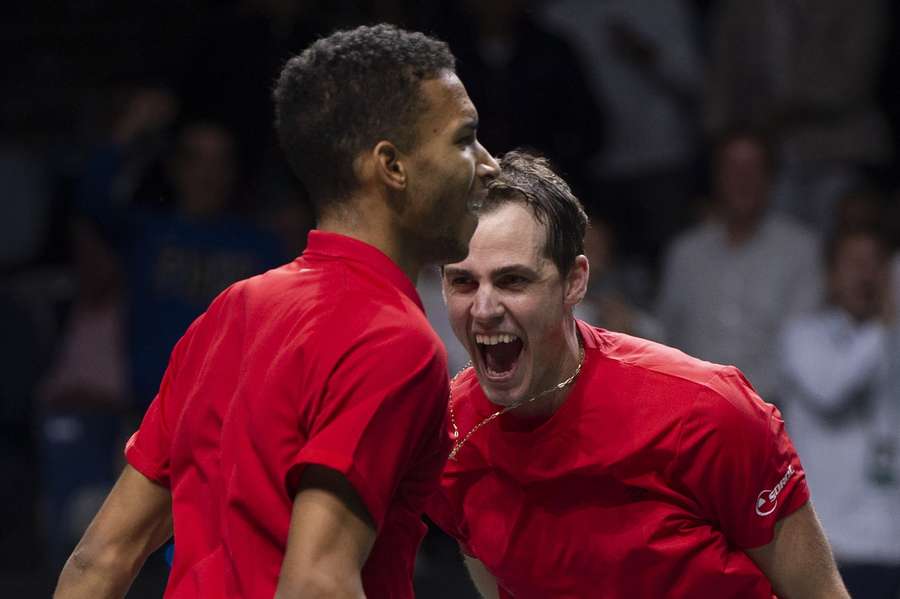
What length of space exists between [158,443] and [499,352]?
2.63ft

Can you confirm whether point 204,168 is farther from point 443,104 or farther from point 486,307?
point 443,104

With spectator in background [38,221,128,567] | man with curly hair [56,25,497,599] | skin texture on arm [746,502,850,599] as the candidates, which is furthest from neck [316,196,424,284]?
spectator in background [38,221,128,567]

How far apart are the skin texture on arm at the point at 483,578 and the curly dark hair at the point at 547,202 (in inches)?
25.9

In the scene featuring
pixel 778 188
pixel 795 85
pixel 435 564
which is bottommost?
pixel 435 564

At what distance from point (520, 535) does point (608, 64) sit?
3.81m

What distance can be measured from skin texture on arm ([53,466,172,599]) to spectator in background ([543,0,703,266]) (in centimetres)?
402

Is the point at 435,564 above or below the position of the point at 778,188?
below

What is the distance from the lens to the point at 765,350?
5.90m

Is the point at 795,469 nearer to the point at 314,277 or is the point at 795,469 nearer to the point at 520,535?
the point at 520,535

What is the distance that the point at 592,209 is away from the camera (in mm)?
6117

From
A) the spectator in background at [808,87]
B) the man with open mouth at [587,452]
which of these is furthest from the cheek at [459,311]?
the spectator in background at [808,87]

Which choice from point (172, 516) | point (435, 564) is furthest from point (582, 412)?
point (435, 564)

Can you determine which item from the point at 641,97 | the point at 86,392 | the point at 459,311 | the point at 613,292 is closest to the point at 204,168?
the point at 86,392

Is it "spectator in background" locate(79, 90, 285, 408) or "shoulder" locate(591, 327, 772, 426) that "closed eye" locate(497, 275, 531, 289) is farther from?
"spectator in background" locate(79, 90, 285, 408)
